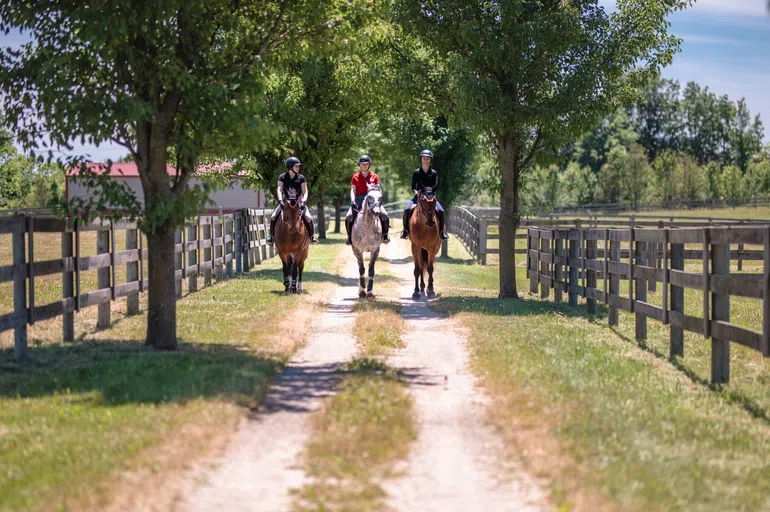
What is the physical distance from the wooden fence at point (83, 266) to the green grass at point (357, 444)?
3937 mm

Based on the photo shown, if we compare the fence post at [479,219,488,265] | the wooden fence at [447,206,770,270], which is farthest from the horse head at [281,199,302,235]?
the fence post at [479,219,488,265]

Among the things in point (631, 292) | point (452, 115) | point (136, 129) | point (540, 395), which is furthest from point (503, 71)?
point (540, 395)

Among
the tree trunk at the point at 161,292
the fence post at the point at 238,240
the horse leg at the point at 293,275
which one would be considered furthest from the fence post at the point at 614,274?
the fence post at the point at 238,240

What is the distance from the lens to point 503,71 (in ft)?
60.5

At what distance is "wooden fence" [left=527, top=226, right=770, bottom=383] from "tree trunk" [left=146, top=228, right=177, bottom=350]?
5967 millimetres

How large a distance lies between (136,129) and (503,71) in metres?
9.51

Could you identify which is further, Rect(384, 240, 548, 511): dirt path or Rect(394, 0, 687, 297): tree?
Rect(394, 0, 687, 297): tree

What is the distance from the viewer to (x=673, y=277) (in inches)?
423

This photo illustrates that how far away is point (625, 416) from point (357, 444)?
2402mm

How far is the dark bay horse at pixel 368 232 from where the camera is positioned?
17.9 m

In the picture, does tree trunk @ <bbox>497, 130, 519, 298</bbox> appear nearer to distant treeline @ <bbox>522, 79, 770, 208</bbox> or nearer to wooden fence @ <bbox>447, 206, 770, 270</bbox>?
wooden fence @ <bbox>447, 206, 770, 270</bbox>

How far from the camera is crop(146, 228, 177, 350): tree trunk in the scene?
426 inches

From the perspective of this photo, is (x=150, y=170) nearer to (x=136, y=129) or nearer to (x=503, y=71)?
(x=136, y=129)

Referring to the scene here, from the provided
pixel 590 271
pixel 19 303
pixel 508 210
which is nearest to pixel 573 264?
pixel 590 271
